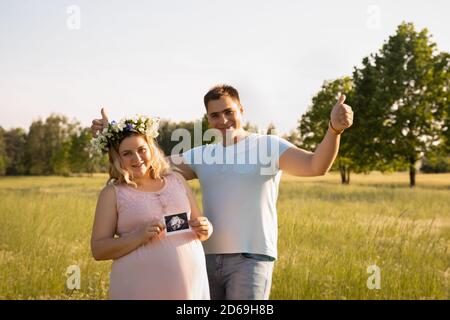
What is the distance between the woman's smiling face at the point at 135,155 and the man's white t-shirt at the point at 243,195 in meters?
0.48

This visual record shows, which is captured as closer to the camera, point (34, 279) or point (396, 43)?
point (34, 279)

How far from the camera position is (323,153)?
3.24 m

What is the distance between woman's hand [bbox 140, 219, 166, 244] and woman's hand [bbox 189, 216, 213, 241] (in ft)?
0.76

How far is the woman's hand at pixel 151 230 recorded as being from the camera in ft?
9.65

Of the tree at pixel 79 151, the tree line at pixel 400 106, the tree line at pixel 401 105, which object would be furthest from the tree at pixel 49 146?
the tree line at pixel 401 105

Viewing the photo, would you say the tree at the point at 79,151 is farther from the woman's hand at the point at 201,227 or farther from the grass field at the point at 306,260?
the woman's hand at the point at 201,227

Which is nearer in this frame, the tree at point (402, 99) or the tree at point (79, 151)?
the tree at point (402, 99)
